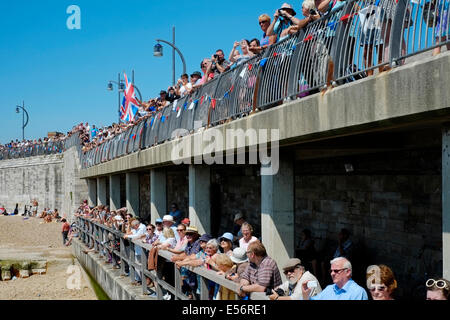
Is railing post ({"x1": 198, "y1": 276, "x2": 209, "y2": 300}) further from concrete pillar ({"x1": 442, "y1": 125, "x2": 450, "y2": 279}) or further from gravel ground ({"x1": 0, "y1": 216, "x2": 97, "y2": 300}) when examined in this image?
gravel ground ({"x1": 0, "y1": 216, "x2": 97, "y2": 300})

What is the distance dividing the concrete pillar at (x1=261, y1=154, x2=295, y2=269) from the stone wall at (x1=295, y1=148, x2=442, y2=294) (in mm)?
1485

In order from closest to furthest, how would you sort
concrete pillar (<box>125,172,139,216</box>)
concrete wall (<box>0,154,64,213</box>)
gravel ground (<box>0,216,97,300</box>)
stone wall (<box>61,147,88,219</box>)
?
1. gravel ground (<box>0,216,97,300</box>)
2. concrete pillar (<box>125,172,139,216</box>)
3. stone wall (<box>61,147,88,219</box>)
4. concrete wall (<box>0,154,64,213</box>)

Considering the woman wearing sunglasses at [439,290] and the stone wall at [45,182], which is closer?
the woman wearing sunglasses at [439,290]

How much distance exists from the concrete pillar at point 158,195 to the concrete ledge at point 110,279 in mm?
1978

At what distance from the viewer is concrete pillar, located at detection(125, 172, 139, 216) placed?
19.9m

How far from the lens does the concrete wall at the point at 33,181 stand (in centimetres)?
4416

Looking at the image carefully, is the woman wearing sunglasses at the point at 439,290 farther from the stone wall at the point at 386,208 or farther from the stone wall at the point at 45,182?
the stone wall at the point at 45,182

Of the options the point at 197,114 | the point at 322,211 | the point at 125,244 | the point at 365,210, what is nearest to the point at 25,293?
the point at 125,244

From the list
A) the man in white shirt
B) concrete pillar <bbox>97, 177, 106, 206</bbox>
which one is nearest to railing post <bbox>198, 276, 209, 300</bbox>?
the man in white shirt

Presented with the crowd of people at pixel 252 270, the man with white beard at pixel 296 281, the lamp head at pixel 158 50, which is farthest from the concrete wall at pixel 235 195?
the man with white beard at pixel 296 281

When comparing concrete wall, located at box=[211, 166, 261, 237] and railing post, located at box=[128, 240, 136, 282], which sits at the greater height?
concrete wall, located at box=[211, 166, 261, 237]

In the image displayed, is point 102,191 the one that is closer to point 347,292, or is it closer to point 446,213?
point 347,292

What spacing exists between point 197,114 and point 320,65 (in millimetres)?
5223
